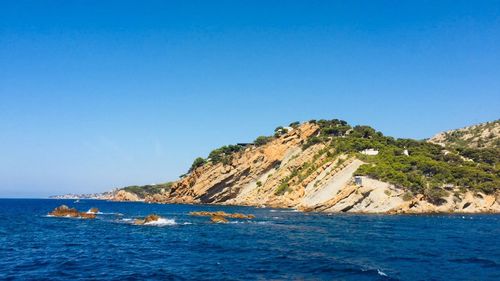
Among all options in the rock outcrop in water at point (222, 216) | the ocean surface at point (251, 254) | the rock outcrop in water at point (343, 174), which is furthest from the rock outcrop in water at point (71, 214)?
the rock outcrop in water at point (343, 174)

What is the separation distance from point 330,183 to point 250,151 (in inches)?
1917

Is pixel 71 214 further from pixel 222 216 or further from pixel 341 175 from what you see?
pixel 341 175

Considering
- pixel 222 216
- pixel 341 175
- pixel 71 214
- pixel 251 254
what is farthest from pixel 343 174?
pixel 251 254

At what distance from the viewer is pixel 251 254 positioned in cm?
3919

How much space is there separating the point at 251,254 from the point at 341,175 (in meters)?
77.7

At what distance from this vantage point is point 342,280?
28812mm

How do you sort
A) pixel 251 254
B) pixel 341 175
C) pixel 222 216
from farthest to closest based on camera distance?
pixel 341 175 → pixel 222 216 → pixel 251 254

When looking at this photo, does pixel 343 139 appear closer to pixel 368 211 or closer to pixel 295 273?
pixel 368 211

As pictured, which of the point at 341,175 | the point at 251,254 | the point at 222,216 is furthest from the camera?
the point at 341,175

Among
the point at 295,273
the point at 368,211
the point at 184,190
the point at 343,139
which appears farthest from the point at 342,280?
the point at 184,190

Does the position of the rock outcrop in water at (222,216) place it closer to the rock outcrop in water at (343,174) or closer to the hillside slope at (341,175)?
the rock outcrop in water at (343,174)

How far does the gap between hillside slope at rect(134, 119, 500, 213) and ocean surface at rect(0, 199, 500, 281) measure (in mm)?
41463

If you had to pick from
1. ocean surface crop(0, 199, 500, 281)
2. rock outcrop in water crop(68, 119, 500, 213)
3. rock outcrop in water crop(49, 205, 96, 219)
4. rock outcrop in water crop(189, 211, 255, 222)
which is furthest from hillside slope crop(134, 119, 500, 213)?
rock outcrop in water crop(49, 205, 96, 219)

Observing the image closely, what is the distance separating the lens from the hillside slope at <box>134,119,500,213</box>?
103 metres
